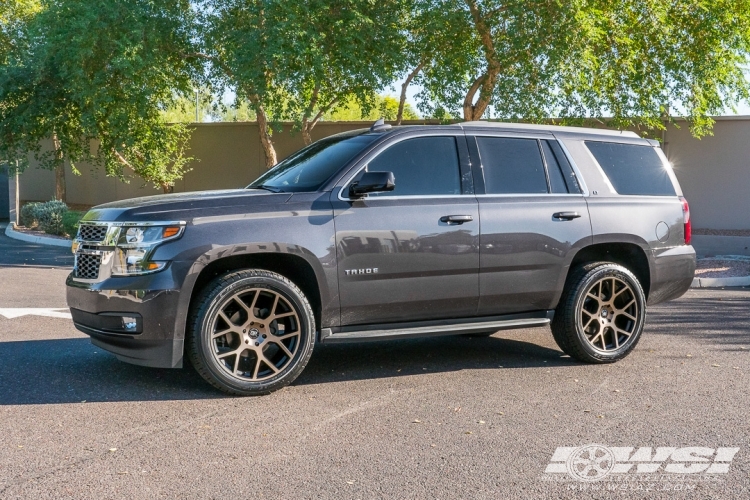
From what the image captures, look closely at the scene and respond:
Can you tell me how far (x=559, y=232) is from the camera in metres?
6.92

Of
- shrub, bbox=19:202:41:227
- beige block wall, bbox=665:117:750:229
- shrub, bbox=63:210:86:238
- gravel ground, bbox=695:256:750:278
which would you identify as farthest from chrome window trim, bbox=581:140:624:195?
shrub, bbox=19:202:41:227

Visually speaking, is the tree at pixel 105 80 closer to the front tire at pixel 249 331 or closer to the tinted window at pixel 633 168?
the tinted window at pixel 633 168

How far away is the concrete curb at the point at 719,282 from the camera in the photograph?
518 inches

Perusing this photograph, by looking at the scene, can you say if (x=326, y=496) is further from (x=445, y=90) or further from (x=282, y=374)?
(x=445, y=90)

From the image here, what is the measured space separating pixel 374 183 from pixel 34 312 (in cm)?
525

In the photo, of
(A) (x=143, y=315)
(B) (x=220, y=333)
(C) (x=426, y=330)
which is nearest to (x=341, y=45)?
(C) (x=426, y=330)

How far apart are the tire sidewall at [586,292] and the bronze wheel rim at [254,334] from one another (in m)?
2.46

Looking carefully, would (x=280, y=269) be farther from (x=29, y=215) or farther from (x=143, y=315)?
(x=29, y=215)

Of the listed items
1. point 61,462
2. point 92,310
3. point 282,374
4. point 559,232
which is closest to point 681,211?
point 559,232

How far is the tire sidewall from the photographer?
7.00 metres

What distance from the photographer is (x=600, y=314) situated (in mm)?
7184

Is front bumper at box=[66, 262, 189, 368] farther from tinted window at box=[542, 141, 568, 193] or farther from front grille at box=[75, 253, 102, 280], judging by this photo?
tinted window at box=[542, 141, 568, 193]

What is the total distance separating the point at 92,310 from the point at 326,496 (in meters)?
2.68

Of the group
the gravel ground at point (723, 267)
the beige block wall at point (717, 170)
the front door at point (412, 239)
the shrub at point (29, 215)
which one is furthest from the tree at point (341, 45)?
the front door at point (412, 239)
